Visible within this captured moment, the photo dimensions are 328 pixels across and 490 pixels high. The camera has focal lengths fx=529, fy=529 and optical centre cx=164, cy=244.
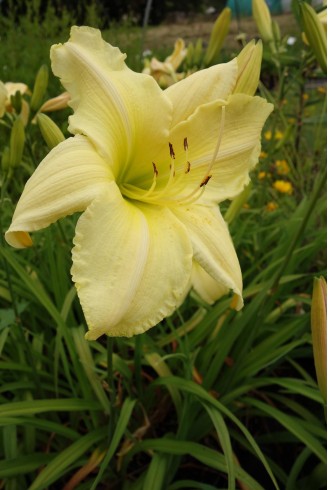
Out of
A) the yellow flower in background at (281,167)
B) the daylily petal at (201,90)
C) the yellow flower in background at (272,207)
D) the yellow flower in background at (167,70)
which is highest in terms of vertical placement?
the daylily petal at (201,90)

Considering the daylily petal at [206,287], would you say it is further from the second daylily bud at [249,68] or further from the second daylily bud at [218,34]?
the second daylily bud at [218,34]

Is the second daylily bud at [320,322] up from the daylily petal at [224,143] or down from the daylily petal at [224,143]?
down

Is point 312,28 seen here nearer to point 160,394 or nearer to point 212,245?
point 212,245

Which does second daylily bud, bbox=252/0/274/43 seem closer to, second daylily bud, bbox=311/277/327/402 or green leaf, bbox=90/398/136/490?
second daylily bud, bbox=311/277/327/402

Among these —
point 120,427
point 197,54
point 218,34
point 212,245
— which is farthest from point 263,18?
point 120,427

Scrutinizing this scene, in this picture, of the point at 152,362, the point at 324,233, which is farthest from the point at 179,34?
the point at 152,362

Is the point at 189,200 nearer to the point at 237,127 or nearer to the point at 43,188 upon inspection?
the point at 237,127

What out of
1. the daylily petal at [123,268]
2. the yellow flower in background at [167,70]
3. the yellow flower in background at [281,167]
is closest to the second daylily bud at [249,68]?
the daylily petal at [123,268]

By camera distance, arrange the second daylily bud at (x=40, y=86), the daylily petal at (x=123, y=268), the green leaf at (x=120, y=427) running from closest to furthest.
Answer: the daylily petal at (x=123, y=268)
the green leaf at (x=120, y=427)
the second daylily bud at (x=40, y=86)
